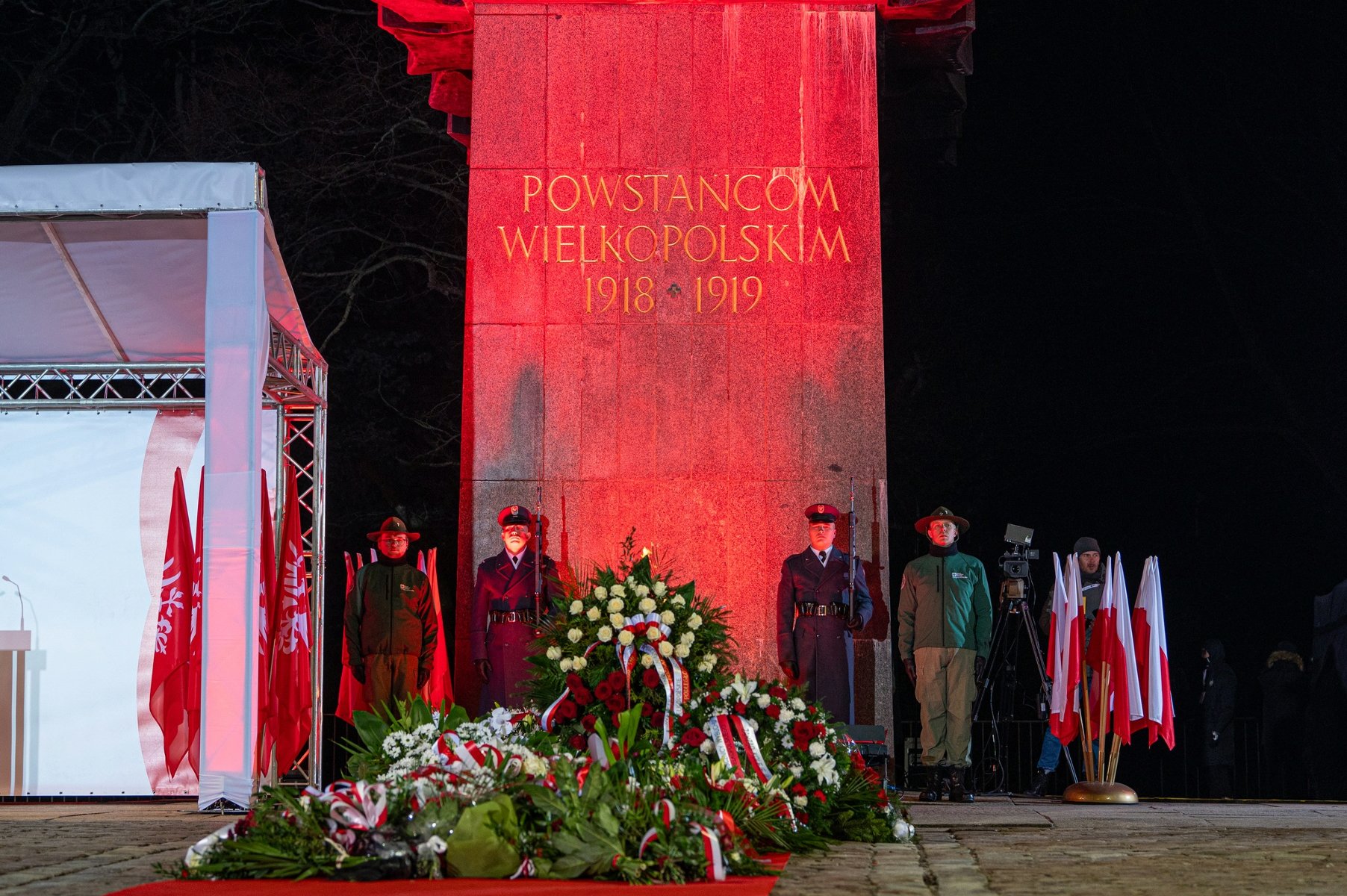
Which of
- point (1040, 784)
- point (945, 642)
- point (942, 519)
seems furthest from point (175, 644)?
point (1040, 784)

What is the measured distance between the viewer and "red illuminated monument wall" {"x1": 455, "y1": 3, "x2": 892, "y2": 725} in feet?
38.0

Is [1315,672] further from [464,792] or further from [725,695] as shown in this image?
[464,792]

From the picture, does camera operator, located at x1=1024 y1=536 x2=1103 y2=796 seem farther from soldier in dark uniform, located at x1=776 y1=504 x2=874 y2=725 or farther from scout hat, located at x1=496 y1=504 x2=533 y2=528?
scout hat, located at x1=496 y1=504 x2=533 y2=528

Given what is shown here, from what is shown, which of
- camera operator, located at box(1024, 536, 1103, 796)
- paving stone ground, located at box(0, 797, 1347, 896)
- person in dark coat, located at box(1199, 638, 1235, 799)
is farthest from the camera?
person in dark coat, located at box(1199, 638, 1235, 799)

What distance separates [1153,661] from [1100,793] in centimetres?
97

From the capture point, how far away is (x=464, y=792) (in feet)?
17.9

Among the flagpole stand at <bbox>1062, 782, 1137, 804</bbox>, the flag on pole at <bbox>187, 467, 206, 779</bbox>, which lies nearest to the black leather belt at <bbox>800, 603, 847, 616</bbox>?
the flagpole stand at <bbox>1062, 782, 1137, 804</bbox>

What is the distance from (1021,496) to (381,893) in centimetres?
1824

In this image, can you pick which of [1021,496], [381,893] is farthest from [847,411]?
[1021,496]

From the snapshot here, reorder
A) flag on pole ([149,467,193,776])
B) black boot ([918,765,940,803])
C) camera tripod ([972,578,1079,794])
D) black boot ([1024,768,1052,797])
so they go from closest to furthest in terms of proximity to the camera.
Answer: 1. flag on pole ([149,467,193,776])
2. black boot ([918,765,940,803])
3. black boot ([1024,768,1052,797])
4. camera tripod ([972,578,1079,794])

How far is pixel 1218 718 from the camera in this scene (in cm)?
1277

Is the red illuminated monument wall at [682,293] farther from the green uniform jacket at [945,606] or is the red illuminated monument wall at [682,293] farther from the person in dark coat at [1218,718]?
the person in dark coat at [1218,718]

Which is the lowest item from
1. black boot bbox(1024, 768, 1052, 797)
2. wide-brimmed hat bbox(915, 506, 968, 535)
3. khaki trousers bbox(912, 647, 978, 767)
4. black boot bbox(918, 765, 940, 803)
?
black boot bbox(1024, 768, 1052, 797)

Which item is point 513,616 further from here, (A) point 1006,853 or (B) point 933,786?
(A) point 1006,853
